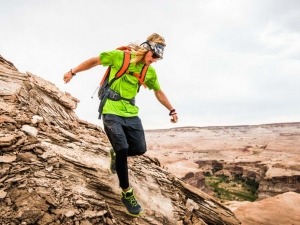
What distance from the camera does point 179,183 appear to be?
951 centimetres

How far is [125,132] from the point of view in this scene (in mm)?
6227

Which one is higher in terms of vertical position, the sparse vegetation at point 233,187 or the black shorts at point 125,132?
the black shorts at point 125,132

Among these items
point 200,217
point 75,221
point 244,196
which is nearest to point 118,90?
point 75,221

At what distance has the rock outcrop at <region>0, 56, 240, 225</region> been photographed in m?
5.57

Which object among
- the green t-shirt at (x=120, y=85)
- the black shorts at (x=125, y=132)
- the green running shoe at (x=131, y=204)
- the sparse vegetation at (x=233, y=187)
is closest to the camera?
the black shorts at (x=125, y=132)

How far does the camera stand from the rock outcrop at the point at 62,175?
557 centimetres

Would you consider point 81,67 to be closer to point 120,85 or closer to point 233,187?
point 120,85

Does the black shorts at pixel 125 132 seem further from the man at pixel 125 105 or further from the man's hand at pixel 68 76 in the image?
the man's hand at pixel 68 76

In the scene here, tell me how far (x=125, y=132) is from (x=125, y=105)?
Answer: 1.86ft

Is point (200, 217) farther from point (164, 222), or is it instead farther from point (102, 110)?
point (102, 110)

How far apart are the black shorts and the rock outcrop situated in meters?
1.39

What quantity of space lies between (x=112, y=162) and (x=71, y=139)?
1574mm

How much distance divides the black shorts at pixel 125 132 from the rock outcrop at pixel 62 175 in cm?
139

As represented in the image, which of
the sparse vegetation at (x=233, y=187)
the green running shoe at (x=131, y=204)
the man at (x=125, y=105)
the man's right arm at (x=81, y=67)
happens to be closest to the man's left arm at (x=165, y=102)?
the man at (x=125, y=105)
